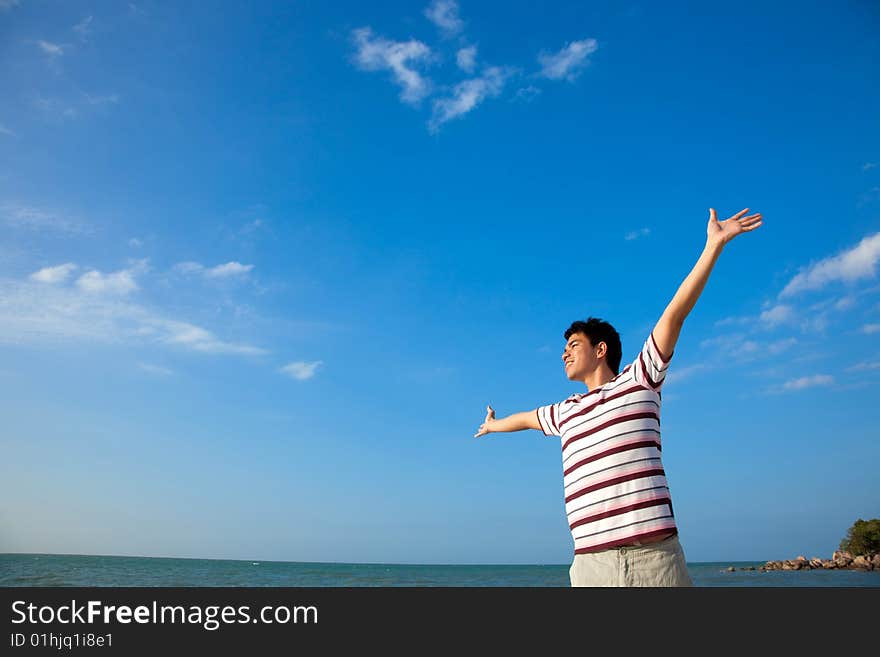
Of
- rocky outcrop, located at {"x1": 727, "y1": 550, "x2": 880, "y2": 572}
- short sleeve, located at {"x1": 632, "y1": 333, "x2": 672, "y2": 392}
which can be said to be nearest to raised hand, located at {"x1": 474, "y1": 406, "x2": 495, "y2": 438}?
short sleeve, located at {"x1": 632, "y1": 333, "x2": 672, "y2": 392}

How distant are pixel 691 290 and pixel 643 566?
1.13m

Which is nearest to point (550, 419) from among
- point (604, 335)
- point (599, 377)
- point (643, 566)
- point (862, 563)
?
point (599, 377)

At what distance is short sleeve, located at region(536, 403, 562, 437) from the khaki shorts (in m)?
0.72

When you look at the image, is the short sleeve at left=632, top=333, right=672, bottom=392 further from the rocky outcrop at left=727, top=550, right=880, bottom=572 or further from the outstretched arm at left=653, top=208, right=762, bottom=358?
the rocky outcrop at left=727, top=550, right=880, bottom=572

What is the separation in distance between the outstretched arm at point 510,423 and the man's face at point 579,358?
338 millimetres

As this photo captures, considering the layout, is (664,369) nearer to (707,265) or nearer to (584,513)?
(707,265)

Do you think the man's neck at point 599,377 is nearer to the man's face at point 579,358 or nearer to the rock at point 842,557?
the man's face at point 579,358

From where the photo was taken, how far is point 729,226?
280 cm

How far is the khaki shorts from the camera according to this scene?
258 centimetres

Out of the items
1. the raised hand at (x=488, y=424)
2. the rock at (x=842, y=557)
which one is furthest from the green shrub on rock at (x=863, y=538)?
the raised hand at (x=488, y=424)
